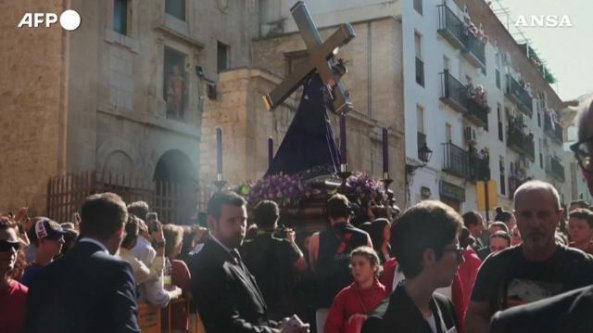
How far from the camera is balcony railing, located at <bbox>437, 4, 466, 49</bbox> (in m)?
25.4

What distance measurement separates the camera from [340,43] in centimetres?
909

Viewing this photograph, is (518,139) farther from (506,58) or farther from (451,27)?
(451,27)

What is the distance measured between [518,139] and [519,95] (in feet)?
8.56

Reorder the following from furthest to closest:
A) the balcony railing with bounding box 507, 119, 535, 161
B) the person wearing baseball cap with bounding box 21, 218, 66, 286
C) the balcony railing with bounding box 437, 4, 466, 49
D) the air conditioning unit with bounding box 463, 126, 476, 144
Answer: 1. the balcony railing with bounding box 507, 119, 535, 161
2. the air conditioning unit with bounding box 463, 126, 476, 144
3. the balcony railing with bounding box 437, 4, 466, 49
4. the person wearing baseball cap with bounding box 21, 218, 66, 286

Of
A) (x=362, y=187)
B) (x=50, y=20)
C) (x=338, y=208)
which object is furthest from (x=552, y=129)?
(x=338, y=208)

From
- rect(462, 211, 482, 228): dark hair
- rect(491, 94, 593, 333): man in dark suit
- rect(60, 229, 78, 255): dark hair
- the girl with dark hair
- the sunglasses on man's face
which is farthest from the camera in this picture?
rect(462, 211, 482, 228): dark hair

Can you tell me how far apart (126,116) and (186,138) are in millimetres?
2438

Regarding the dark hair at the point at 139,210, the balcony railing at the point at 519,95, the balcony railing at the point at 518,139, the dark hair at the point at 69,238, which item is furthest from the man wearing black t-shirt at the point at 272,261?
the balcony railing at the point at 519,95

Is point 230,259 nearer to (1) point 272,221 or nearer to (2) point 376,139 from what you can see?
(1) point 272,221

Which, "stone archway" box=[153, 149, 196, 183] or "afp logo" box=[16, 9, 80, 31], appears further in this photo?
"stone archway" box=[153, 149, 196, 183]

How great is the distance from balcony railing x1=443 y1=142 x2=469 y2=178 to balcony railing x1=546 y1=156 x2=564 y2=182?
54.3ft

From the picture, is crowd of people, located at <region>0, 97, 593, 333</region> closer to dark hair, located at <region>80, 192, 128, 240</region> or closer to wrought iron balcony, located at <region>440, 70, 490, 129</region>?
dark hair, located at <region>80, 192, 128, 240</region>

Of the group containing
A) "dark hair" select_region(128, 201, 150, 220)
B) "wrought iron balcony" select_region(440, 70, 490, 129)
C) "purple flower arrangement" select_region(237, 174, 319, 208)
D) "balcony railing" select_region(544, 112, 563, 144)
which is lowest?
"dark hair" select_region(128, 201, 150, 220)

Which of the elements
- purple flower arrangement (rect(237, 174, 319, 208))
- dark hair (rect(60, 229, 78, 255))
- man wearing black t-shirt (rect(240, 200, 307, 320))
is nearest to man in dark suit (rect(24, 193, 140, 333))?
dark hair (rect(60, 229, 78, 255))
